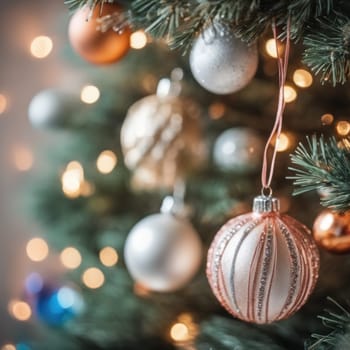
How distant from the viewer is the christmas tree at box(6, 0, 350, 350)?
0.70m

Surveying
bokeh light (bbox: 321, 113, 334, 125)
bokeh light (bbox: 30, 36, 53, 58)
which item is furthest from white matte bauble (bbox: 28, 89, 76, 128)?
bokeh light (bbox: 321, 113, 334, 125)

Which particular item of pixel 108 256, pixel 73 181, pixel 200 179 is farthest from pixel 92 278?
pixel 200 179

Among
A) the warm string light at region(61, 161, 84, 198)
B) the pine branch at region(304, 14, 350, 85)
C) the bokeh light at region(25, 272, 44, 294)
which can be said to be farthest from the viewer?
the bokeh light at region(25, 272, 44, 294)

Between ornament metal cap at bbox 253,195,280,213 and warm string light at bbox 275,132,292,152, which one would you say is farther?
warm string light at bbox 275,132,292,152

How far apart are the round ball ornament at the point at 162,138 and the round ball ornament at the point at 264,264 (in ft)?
0.75

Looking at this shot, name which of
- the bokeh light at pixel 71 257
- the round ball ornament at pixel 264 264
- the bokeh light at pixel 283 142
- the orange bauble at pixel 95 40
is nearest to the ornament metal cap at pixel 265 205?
the round ball ornament at pixel 264 264

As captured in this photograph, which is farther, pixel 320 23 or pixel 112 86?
pixel 112 86

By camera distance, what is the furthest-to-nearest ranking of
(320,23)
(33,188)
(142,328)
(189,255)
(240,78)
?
(33,188) < (142,328) < (189,255) < (240,78) < (320,23)

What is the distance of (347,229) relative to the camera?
2.63 ft

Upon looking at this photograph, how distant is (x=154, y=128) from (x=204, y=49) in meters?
0.19

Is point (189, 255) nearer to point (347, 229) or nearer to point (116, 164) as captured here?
point (347, 229)

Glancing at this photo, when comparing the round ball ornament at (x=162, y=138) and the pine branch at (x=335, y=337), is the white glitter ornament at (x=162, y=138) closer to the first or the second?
the round ball ornament at (x=162, y=138)

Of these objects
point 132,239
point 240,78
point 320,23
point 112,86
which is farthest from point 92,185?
point 320,23

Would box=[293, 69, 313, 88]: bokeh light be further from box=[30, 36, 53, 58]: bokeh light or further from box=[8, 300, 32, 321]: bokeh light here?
box=[8, 300, 32, 321]: bokeh light
